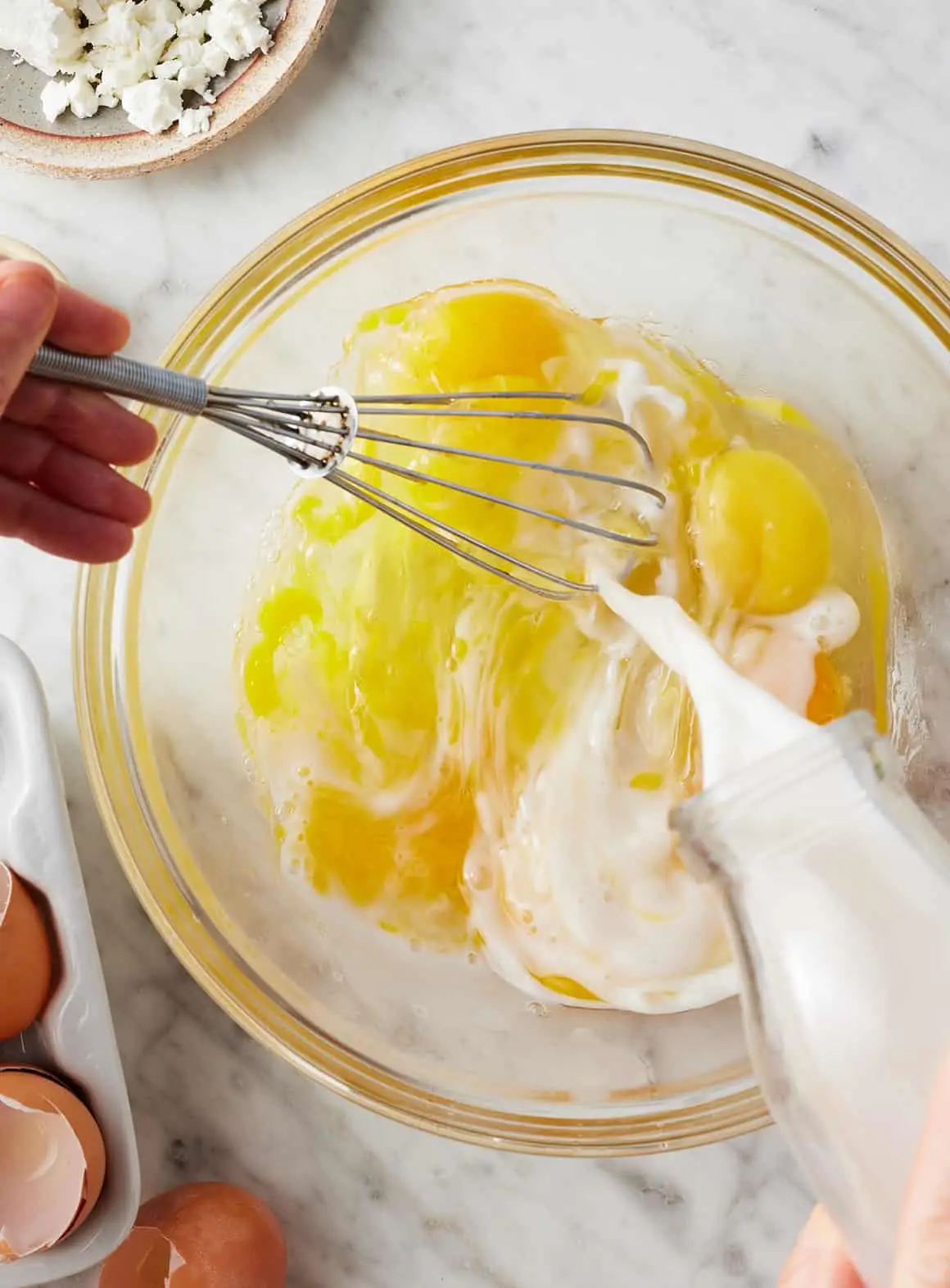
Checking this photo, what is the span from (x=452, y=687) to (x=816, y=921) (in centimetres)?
63

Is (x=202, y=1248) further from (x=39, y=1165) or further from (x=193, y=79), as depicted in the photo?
(x=193, y=79)

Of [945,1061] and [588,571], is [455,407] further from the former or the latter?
[945,1061]

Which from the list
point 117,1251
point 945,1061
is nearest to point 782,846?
point 945,1061

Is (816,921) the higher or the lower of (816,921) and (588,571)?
the lower

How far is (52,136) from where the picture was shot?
1409 millimetres

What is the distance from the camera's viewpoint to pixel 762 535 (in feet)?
3.94

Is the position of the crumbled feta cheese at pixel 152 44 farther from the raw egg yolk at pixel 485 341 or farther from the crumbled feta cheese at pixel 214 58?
the raw egg yolk at pixel 485 341

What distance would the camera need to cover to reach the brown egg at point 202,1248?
1274 millimetres

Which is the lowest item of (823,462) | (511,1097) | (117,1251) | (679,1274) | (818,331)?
(117,1251)

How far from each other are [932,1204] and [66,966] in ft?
3.07

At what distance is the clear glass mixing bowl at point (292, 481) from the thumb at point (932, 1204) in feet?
1.73

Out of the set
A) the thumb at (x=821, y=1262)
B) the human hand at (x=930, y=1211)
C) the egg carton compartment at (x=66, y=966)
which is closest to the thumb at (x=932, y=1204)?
the human hand at (x=930, y=1211)

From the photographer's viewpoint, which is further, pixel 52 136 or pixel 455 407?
pixel 52 136

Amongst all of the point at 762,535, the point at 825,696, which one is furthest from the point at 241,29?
the point at 825,696
